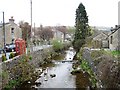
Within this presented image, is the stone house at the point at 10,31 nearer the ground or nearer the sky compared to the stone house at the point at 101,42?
nearer the sky

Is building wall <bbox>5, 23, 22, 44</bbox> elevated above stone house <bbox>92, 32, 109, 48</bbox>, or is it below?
above

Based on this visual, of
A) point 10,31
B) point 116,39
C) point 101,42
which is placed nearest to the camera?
point 116,39

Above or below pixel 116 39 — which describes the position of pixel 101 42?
below

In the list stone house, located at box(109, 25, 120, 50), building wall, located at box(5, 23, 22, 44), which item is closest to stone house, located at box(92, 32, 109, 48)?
stone house, located at box(109, 25, 120, 50)

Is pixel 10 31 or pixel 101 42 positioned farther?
pixel 10 31

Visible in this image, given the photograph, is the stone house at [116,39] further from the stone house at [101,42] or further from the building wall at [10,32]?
the building wall at [10,32]

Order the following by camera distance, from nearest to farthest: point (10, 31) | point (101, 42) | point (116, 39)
Answer: point (116, 39), point (101, 42), point (10, 31)

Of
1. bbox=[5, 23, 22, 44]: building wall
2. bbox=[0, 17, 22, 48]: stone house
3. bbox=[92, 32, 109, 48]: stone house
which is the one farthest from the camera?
bbox=[5, 23, 22, 44]: building wall

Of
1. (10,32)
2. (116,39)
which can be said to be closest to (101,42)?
(116,39)

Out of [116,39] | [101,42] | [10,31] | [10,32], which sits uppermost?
[10,31]

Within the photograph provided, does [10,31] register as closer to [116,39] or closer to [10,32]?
[10,32]

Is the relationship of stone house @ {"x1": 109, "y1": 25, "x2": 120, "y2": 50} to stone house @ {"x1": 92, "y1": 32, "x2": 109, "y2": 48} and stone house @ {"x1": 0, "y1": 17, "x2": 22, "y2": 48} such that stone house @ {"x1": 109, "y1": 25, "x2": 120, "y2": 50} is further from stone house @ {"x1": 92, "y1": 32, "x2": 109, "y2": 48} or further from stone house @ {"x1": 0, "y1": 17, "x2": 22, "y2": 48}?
stone house @ {"x1": 0, "y1": 17, "x2": 22, "y2": 48}

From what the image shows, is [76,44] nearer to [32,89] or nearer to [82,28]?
[82,28]

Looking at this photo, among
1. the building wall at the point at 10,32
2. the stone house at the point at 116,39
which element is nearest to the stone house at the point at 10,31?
the building wall at the point at 10,32
